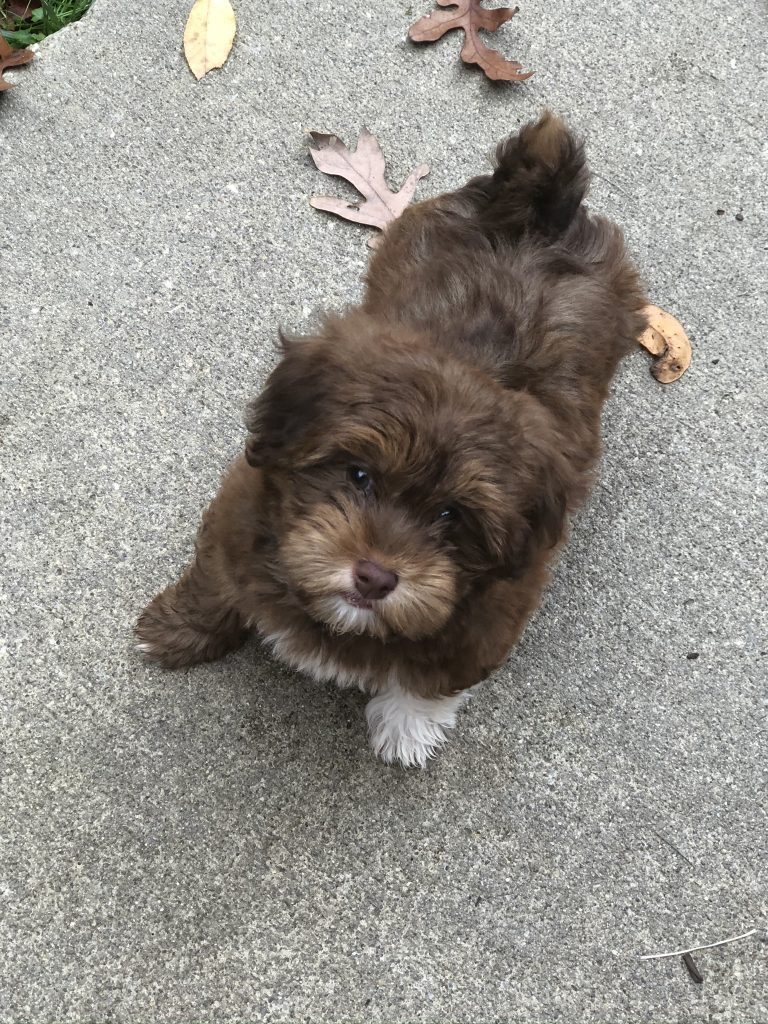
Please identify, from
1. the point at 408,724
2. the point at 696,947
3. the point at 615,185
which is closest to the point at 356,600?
the point at 408,724

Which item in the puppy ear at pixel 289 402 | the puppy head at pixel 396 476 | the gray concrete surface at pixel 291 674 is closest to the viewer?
the puppy head at pixel 396 476

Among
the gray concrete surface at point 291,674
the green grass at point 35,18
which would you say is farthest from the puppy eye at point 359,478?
the green grass at point 35,18

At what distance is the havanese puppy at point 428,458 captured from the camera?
203cm

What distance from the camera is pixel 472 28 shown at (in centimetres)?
399

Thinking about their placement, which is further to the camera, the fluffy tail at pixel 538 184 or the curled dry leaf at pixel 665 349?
the curled dry leaf at pixel 665 349

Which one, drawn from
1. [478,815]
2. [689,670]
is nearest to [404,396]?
[478,815]

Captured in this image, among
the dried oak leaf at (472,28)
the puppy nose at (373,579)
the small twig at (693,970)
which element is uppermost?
the dried oak leaf at (472,28)

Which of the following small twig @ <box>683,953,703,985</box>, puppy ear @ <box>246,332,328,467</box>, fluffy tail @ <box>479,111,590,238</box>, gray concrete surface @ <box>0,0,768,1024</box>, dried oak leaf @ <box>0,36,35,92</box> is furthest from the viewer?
dried oak leaf @ <box>0,36,35,92</box>

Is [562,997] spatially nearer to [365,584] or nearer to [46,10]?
[365,584]

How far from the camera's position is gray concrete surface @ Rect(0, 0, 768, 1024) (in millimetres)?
2799

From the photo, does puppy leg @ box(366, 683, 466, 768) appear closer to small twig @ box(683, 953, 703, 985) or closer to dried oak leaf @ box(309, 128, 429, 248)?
small twig @ box(683, 953, 703, 985)

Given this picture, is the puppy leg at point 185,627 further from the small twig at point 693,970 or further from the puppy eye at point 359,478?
the small twig at point 693,970

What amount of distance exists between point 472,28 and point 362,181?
1.00m

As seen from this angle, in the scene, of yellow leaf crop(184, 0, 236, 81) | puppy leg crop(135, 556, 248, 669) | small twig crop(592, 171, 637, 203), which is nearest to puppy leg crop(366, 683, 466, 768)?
puppy leg crop(135, 556, 248, 669)
